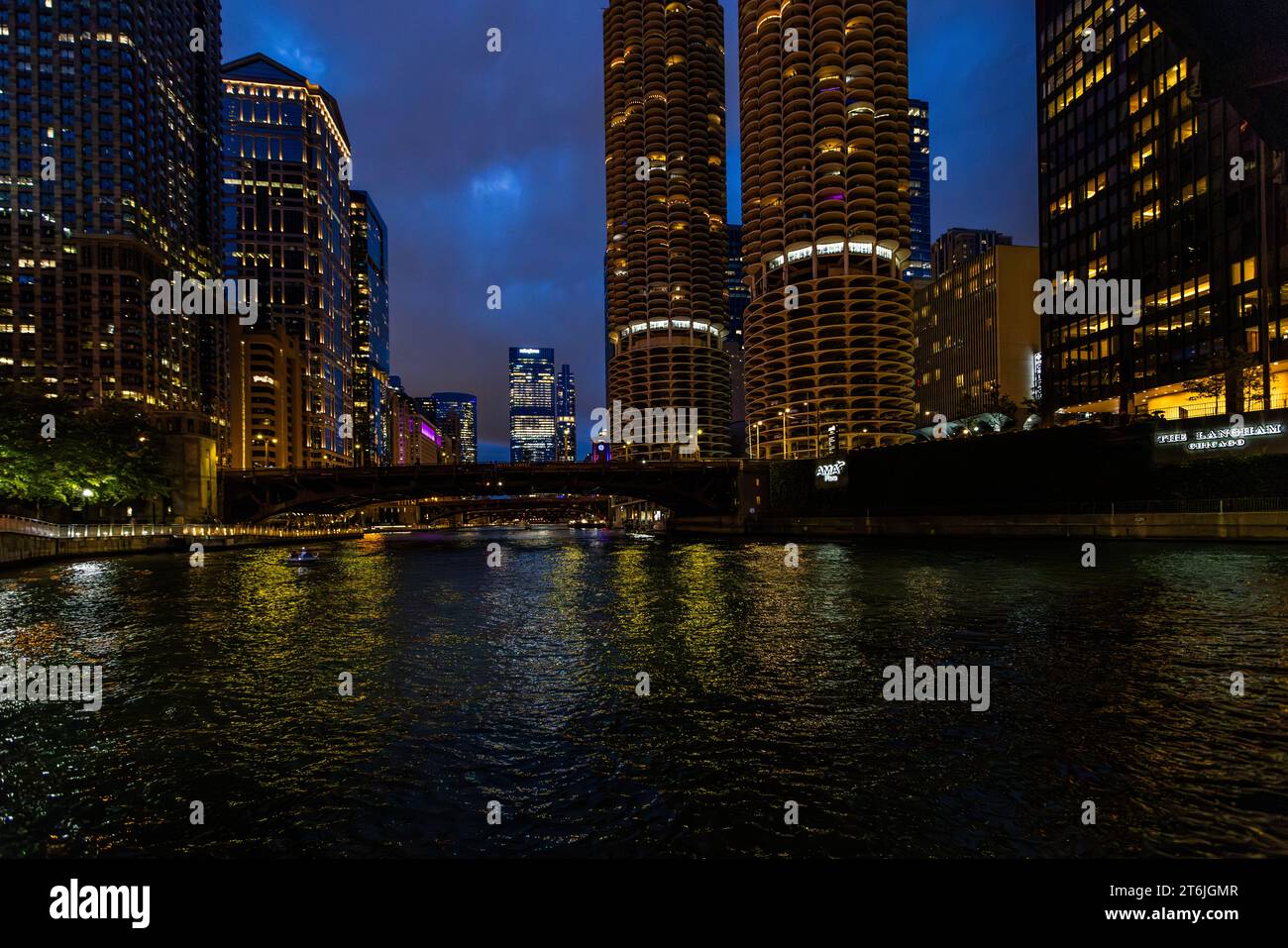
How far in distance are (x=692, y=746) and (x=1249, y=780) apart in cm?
722

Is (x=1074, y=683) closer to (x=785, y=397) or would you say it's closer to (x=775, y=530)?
(x=775, y=530)

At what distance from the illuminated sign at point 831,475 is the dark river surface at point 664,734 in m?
75.6

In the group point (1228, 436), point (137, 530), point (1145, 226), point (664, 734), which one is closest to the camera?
point (664, 734)

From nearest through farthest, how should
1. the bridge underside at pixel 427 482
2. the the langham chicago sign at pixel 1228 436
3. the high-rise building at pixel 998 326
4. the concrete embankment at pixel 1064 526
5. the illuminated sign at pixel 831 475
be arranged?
the concrete embankment at pixel 1064 526, the the langham chicago sign at pixel 1228 436, the illuminated sign at pixel 831 475, the bridge underside at pixel 427 482, the high-rise building at pixel 998 326

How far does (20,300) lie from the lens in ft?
605

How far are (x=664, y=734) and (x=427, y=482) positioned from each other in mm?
98499

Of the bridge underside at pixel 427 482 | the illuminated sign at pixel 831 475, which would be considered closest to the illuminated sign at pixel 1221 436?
the illuminated sign at pixel 831 475

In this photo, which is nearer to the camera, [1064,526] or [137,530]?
[1064,526]

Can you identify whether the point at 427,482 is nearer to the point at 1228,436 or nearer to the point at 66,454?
the point at 66,454

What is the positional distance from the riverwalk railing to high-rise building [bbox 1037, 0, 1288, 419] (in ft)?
330

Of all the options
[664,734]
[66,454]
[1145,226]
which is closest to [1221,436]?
[1145,226]

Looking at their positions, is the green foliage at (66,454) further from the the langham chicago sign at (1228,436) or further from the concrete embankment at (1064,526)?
the the langham chicago sign at (1228,436)

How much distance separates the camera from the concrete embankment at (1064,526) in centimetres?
5250

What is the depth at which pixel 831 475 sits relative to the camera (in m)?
105
